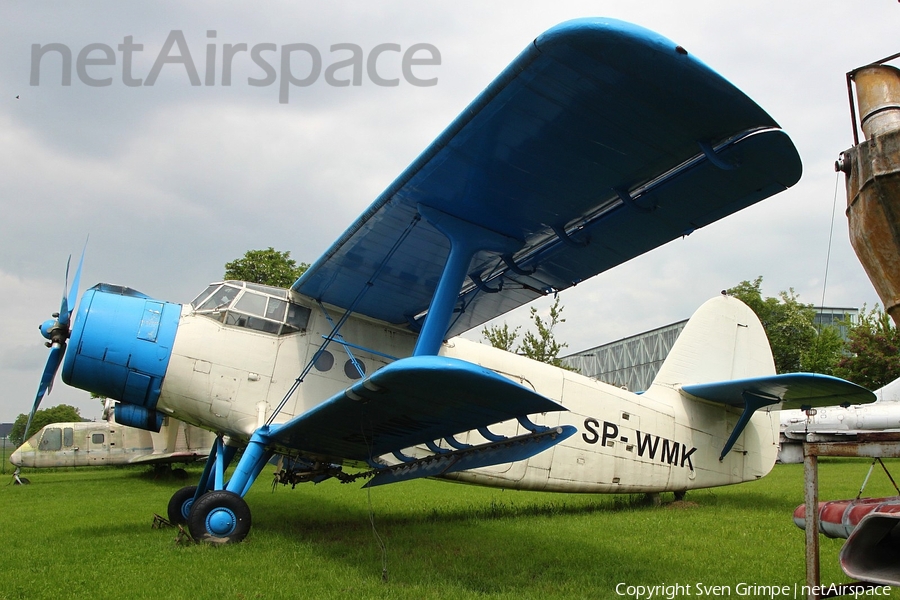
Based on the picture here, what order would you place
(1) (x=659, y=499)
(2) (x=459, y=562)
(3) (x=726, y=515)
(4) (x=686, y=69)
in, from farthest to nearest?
(1) (x=659, y=499) < (3) (x=726, y=515) < (2) (x=459, y=562) < (4) (x=686, y=69)

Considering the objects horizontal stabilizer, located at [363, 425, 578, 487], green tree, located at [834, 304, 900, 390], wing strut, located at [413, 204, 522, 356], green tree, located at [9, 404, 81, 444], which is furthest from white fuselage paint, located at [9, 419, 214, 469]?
green tree, located at [9, 404, 81, 444]

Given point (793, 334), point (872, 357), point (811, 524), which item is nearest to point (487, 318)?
point (811, 524)

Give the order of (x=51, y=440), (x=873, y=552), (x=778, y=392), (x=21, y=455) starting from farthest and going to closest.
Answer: (x=51, y=440) → (x=21, y=455) → (x=778, y=392) → (x=873, y=552)

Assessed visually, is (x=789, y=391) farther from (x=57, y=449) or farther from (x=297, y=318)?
(x=57, y=449)

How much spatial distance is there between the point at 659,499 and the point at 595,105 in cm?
751

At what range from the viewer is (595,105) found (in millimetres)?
4387

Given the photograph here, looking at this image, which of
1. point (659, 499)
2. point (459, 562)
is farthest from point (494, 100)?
point (659, 499)

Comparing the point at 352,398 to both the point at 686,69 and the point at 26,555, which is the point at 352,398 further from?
the point at 26,555

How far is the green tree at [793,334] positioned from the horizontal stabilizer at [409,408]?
30675 millimetres

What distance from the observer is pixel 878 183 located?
378cm

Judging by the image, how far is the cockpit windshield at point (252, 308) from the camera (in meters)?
7.15

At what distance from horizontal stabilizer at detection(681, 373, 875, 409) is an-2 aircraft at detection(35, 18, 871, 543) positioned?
0.16ft

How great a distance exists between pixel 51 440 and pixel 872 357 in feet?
108

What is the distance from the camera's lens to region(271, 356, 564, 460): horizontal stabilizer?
14.1 feet
